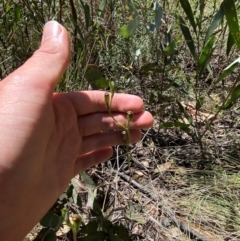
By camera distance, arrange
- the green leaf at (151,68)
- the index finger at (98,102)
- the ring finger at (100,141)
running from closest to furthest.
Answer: the index finger at (98,102)
the ring finger at (100,141)
the green leaf at (151,68)

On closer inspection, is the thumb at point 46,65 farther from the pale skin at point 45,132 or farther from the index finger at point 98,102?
the index finger at point 98,102

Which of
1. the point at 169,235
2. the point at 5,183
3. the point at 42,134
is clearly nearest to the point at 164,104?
the point at 169,235

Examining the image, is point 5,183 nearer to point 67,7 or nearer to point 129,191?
point 129,191

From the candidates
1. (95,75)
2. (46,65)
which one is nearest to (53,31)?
(46,65)

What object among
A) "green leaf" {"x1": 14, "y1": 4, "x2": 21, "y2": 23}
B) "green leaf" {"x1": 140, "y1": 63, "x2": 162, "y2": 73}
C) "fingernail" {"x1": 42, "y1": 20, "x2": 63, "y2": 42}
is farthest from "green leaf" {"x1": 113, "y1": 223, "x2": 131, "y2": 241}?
"green leaf" {"x1": 14, "y1": 4, "x2": 21, "y2": 23}

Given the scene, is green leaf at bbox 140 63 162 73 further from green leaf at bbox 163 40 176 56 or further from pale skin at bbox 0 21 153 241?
pale skin at bbox 0 21 153 241

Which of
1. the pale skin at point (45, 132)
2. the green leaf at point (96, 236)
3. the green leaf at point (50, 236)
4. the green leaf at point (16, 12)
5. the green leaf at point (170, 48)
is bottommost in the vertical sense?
the green leaf at point (50, 236)

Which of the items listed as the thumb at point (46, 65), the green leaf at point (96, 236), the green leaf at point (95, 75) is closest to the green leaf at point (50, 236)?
the green leaf at point (96, 236)

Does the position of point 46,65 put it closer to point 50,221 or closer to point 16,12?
point 50,221
